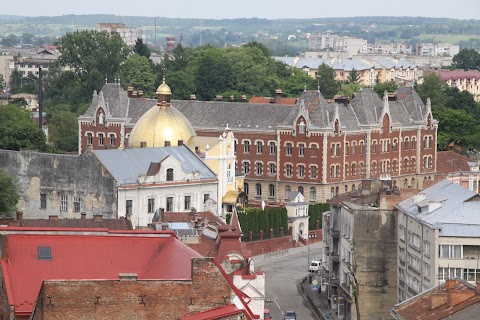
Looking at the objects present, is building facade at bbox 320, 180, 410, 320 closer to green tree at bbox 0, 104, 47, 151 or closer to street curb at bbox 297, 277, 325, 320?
street curb at bbox 297, 277, 325, 320

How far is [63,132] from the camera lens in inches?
6230

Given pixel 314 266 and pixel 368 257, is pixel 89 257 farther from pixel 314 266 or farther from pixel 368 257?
pixel 314 266

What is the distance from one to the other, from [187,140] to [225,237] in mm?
46053

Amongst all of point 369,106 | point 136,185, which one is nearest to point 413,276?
point 136,185

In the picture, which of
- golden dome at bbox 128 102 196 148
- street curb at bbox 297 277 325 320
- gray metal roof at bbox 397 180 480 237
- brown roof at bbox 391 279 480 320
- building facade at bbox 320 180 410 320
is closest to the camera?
brown roof at bbox 391 279 480 320

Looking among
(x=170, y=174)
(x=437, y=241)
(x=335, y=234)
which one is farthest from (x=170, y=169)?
(x=437, y=241)

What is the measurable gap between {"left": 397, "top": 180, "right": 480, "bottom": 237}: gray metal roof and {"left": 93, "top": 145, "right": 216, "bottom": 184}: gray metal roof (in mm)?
23178

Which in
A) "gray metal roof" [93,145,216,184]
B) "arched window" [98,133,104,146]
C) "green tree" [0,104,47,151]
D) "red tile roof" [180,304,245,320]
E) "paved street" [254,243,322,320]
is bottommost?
"paved street" [254,243,322,320]

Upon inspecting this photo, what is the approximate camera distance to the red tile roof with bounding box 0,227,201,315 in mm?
53375

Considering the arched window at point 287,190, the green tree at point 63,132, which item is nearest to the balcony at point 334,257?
the arched window at point 287,190

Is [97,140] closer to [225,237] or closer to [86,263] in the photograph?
[225,237]

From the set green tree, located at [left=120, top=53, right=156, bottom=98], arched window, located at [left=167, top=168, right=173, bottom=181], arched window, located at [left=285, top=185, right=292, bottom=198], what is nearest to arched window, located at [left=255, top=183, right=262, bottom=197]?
arched window, located at [left=285, top=185, right=292, bottom=198]

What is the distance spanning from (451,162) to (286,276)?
4801cm

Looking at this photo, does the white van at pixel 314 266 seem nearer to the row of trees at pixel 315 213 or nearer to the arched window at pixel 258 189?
the row of trees at pixel 315 213
